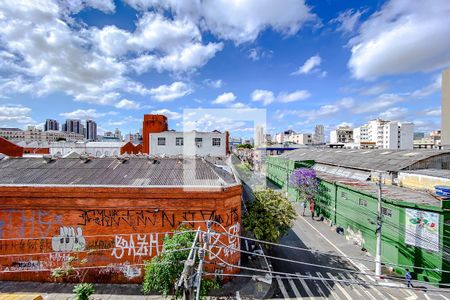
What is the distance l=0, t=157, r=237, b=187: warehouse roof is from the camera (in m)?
16.1

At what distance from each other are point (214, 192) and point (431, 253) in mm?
15101

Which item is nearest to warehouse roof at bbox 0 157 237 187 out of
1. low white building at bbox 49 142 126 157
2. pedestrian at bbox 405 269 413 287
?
pedestrian at bbox 405 269 413 287

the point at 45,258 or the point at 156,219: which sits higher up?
the point at 156,219

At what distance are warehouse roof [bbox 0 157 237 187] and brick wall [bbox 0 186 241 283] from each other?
799 millimetres

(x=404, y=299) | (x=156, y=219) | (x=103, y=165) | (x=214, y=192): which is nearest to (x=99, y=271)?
(x=156, y=219)

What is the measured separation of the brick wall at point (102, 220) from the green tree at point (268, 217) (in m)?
3.21

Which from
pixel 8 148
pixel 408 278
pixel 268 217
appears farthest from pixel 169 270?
pixel 8 148

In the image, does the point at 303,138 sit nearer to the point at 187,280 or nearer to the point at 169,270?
the point at 169,270

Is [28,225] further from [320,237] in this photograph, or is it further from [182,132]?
[182,132]

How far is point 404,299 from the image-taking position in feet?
48.9

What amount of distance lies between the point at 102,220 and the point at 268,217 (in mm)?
11507

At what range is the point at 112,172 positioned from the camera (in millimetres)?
17484

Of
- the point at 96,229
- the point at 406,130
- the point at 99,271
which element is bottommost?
the point at 99,271

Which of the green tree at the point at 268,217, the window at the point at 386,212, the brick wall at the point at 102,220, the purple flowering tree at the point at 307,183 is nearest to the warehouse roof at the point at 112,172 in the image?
the brick wall at the point at 102,220
